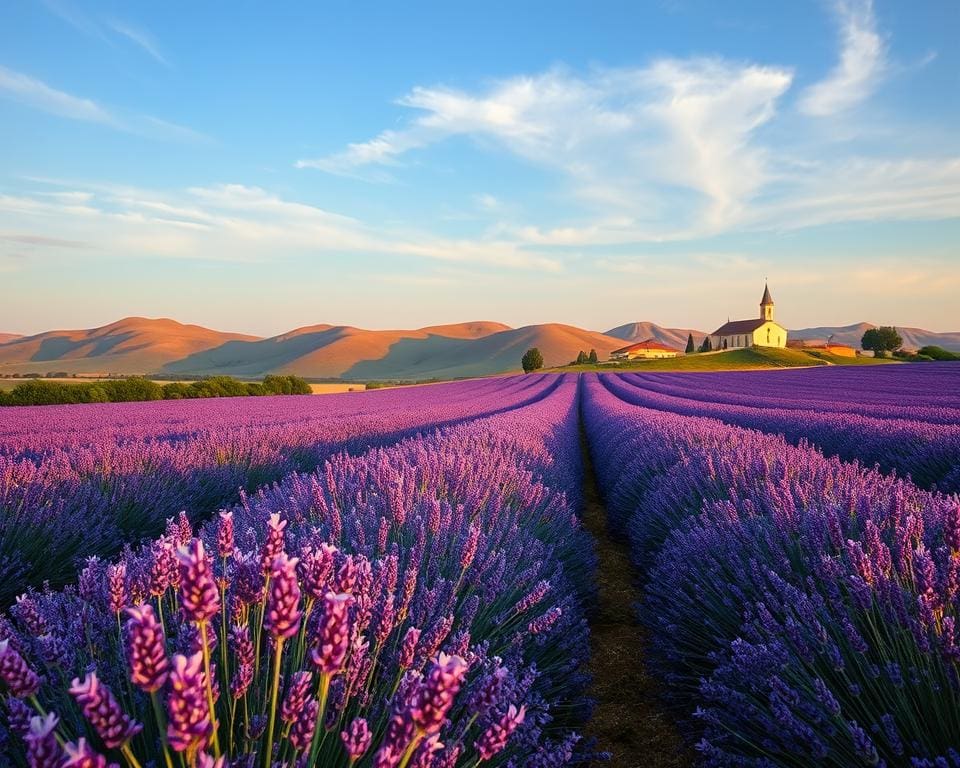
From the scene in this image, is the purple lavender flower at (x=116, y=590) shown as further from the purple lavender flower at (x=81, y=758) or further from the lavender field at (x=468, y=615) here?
the purple lavender flower at (x=81, y=758)

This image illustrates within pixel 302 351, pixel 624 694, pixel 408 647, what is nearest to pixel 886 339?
pixel 624 694

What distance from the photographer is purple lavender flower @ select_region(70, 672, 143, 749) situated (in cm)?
65

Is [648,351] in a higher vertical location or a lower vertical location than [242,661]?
higher

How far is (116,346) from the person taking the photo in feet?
449

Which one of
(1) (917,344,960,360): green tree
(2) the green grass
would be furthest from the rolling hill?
(1) (917,344,960,360): green tree

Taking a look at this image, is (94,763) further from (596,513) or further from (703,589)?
(596,513)

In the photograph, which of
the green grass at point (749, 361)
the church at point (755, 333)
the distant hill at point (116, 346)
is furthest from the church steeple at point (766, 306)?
the distant hill at point (116, 346)

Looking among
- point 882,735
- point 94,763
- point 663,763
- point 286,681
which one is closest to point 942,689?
point 882,735

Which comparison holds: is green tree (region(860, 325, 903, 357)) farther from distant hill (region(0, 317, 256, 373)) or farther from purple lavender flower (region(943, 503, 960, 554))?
distant hill (region(0, 317, 256, 373))

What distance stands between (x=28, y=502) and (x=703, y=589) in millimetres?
3856

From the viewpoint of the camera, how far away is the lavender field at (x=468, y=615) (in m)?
0.87

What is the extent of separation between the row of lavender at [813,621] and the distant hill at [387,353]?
311ft

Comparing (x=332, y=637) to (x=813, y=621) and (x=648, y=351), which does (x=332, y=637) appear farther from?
(x=648, y=351)

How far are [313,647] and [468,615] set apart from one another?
0.70 m
